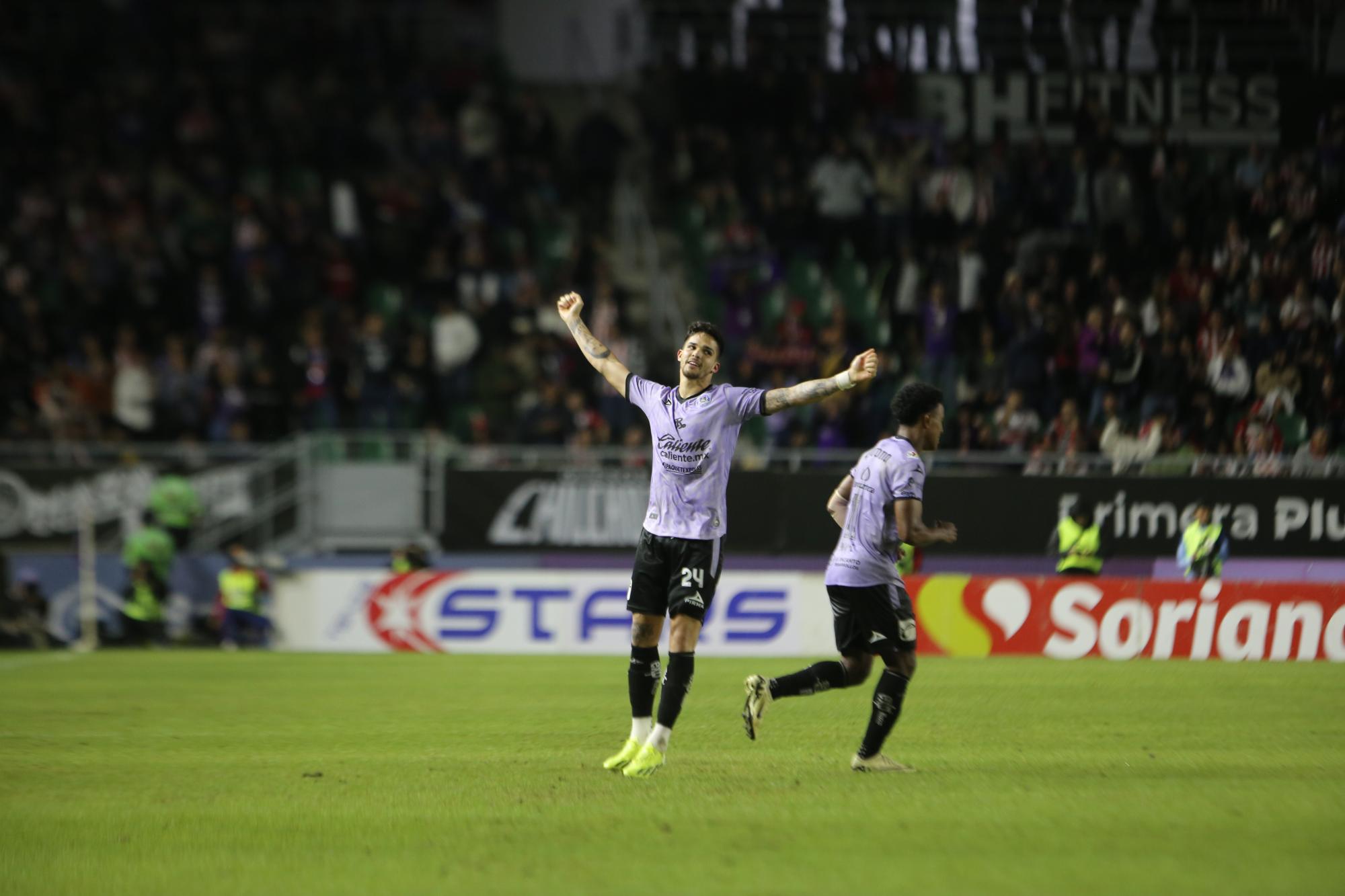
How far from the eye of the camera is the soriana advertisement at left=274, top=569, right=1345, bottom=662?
16.5 metres

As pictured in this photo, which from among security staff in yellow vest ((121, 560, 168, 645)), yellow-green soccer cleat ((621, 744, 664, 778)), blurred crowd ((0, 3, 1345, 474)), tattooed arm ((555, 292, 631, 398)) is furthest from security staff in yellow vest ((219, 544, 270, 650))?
yellow-green soccer cleat ((621, 744, 664, 778))

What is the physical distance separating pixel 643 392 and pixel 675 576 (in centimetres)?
106

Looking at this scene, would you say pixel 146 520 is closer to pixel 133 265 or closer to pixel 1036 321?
pixel 133 265

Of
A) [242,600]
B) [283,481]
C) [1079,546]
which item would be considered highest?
[283,481]

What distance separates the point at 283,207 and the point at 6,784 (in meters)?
17.7

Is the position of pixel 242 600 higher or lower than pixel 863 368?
lower

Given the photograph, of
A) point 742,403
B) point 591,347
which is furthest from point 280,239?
point 742,403

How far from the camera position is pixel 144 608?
18781 mm

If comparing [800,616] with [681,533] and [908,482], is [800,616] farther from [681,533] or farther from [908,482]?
[681,533]

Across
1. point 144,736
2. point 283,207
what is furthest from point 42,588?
point 144,736

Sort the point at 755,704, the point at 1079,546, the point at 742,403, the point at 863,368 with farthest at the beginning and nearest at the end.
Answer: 1. the point at 1079,546
2. the point at 755,704
3. the point at 742,403
4. the point at 863,368

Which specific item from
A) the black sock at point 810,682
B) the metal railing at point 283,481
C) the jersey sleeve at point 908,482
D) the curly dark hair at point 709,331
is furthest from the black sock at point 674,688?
the metal railing at point 283,481

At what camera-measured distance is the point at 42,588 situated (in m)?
19.0

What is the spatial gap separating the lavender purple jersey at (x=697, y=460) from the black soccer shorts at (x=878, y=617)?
810 millimetres
